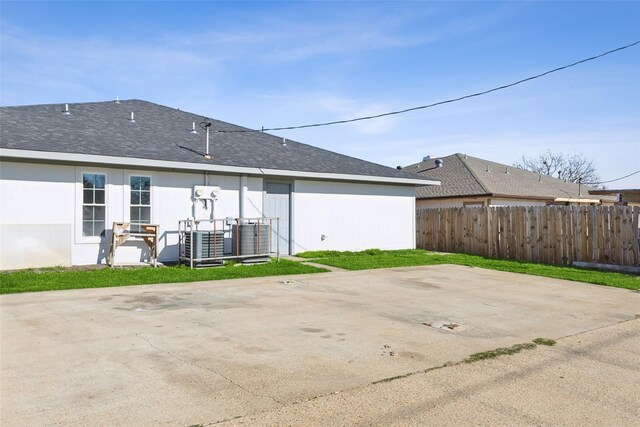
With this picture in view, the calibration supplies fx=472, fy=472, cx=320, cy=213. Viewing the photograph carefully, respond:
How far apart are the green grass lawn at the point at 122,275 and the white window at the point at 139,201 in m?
1.44

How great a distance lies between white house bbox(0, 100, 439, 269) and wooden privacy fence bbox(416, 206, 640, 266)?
1514 mm

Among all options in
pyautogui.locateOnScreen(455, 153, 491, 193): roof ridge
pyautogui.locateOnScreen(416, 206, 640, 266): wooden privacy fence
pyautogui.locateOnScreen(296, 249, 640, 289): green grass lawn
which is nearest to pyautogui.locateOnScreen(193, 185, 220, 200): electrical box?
pyautogui.locateOnScreen(296, 249, 640, 289): green grass lawn

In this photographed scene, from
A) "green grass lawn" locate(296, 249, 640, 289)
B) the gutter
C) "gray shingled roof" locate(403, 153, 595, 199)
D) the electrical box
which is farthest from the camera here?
"gray shingled roof" locate(403, 153, 595, 199)

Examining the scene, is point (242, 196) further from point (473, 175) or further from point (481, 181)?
point (473, 175)

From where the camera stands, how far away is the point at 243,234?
1273cm

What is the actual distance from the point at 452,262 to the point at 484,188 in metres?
7.02

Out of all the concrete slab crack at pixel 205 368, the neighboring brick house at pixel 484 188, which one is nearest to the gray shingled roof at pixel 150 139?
the neighboring brick house at pixel 484 188

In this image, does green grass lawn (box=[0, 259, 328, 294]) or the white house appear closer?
→ green grass lawn (box=[0, 259, 328, 294])

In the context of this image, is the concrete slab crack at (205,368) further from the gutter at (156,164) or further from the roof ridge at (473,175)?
the roof ridge at (473,175)

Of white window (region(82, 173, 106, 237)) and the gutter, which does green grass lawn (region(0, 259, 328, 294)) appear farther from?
the gutter

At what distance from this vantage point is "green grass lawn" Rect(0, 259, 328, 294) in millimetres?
9008

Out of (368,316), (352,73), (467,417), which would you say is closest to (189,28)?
(352,73)

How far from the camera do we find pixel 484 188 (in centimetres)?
2055

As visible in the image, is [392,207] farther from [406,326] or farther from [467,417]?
[467,417]
